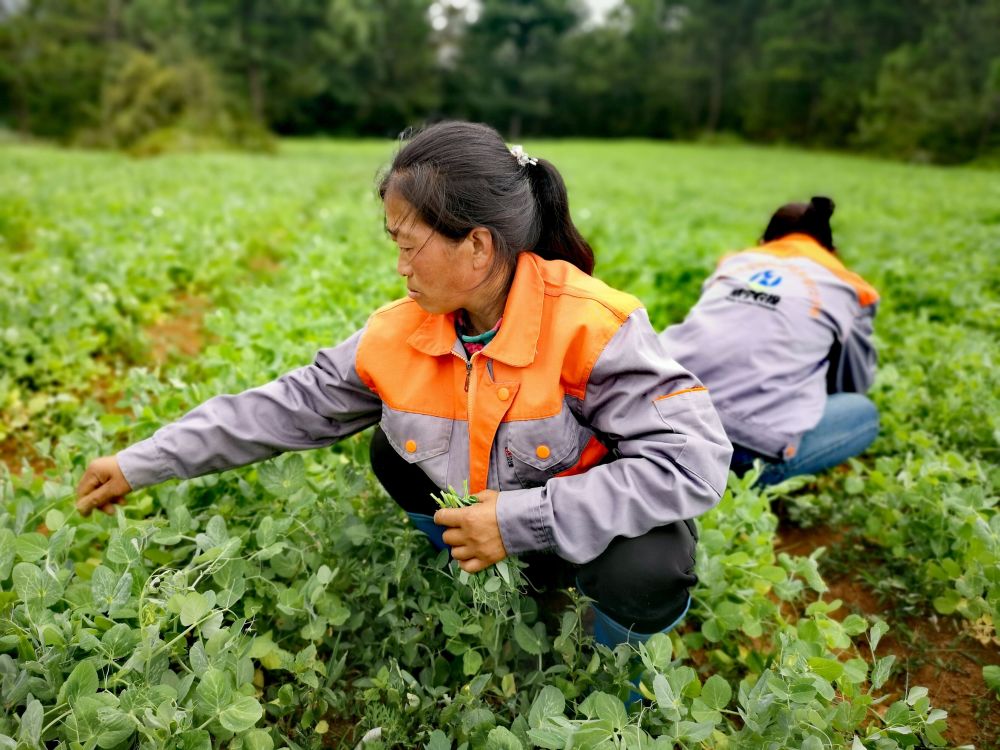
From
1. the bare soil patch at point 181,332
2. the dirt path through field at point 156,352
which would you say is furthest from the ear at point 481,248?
the bare soil patch at point 181,332

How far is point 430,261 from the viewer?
61.7 inches

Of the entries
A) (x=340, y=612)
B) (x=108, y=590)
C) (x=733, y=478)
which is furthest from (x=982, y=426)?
(x=108, y=590)

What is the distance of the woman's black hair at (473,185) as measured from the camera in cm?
152

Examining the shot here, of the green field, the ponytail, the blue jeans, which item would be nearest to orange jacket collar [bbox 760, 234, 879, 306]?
the blue jeans

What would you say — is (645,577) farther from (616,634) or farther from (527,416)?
(527,416)

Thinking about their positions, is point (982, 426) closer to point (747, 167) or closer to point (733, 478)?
point (733, 478)

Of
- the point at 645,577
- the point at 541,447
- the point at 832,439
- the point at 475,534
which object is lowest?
the point at 832,439

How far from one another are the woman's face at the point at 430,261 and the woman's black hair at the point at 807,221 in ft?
5.40

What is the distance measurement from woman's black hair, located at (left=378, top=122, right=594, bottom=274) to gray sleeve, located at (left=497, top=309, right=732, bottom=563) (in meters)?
0.36

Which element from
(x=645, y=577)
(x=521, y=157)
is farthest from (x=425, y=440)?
(x=521, y=157)

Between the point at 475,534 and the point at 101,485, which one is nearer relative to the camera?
the point at 475,534

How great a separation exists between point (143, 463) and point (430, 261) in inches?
32.6

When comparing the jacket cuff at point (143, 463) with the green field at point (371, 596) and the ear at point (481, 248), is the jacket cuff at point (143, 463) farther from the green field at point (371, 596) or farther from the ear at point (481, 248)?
the ear at point (481, 248)

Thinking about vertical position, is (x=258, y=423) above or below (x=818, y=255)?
below
